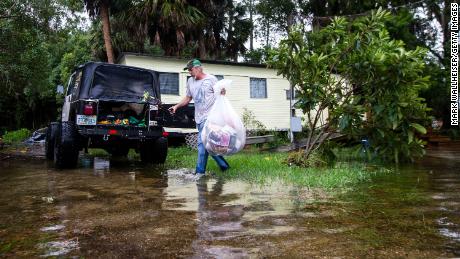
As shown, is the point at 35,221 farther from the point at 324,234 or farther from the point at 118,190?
the point at 324,234

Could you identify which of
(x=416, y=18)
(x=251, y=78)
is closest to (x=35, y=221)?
(x=251, y=78)

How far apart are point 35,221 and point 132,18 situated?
1778cm

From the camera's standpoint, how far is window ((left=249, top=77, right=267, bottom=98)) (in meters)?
19.1

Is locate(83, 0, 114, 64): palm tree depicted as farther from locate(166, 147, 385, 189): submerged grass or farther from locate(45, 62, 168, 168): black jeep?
locate(166, 147, 385, 189): submerged grass

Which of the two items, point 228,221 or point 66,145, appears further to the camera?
point 66,145

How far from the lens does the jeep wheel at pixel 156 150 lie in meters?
9.07

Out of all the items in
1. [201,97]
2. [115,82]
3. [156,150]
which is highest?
[115,82]

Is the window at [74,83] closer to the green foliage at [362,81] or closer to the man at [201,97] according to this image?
the man at [201,97]

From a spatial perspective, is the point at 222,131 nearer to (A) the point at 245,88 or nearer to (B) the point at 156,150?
(B) the point at 156,150

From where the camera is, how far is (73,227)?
11.1 ft

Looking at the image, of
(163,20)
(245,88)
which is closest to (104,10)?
(163,20)

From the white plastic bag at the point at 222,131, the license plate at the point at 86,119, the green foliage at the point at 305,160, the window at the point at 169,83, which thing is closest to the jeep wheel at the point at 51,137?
the license plate at the point at 86,119

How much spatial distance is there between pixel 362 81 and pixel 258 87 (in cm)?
1166

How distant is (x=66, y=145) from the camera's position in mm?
7934
